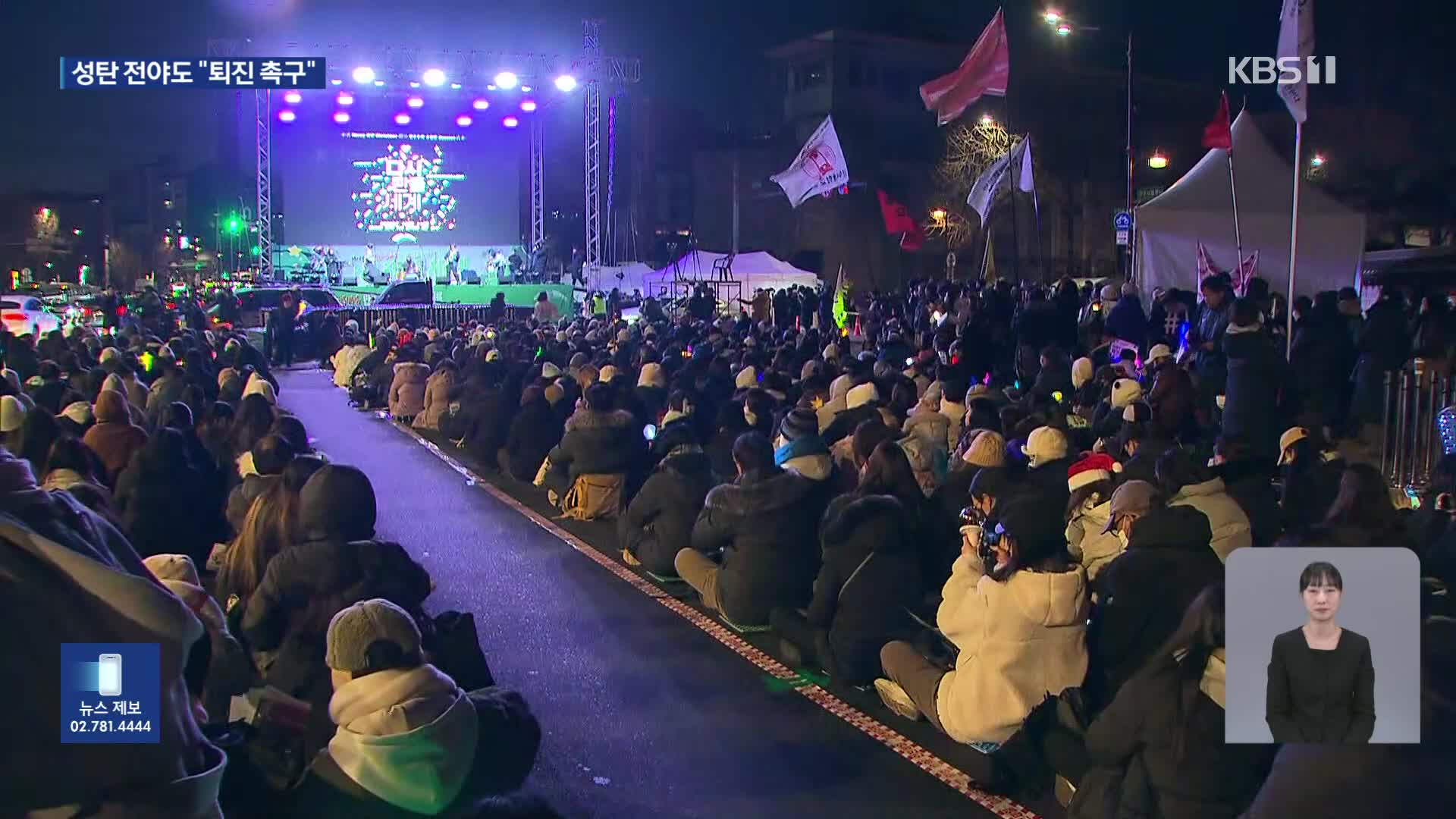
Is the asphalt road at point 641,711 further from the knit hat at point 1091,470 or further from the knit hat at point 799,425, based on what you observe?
the knit hat at point 1091,470

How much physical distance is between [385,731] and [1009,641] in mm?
2181

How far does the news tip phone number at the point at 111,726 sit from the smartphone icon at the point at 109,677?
3.8 inches

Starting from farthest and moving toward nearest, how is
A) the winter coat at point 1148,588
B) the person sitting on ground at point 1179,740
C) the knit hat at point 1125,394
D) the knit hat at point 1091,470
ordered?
the knit hat at point 1125,394
the knit hat at point 1091,470
the winter coat at point 1148,588
the person sitting on ground at point 1179,740

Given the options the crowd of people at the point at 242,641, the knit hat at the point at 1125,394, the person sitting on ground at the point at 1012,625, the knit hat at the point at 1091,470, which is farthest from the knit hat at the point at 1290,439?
the crowd of people at the point at 242,641

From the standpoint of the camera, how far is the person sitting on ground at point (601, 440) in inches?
364

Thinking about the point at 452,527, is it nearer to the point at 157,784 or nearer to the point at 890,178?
the point at 157,784

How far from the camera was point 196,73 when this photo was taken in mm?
25625

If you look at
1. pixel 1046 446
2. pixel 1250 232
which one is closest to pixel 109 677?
pixel 1046 446

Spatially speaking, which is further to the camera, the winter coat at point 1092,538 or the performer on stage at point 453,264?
the performer on stage at point 453,264

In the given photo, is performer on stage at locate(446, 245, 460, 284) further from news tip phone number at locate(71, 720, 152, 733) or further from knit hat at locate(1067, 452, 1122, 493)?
news tip phone number at locate(71, 720, 152, 733)

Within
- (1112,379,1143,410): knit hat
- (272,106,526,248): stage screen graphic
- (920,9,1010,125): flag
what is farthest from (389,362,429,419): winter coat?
(272,106,526,248): stage screen graphic

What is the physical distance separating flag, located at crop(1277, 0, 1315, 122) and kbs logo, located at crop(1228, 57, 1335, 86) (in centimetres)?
2

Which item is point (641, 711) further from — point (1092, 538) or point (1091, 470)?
point (1091, 470)

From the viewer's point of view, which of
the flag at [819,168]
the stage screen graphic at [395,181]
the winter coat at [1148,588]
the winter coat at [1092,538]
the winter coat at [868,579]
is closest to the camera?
the winter coat at [1148,588]
